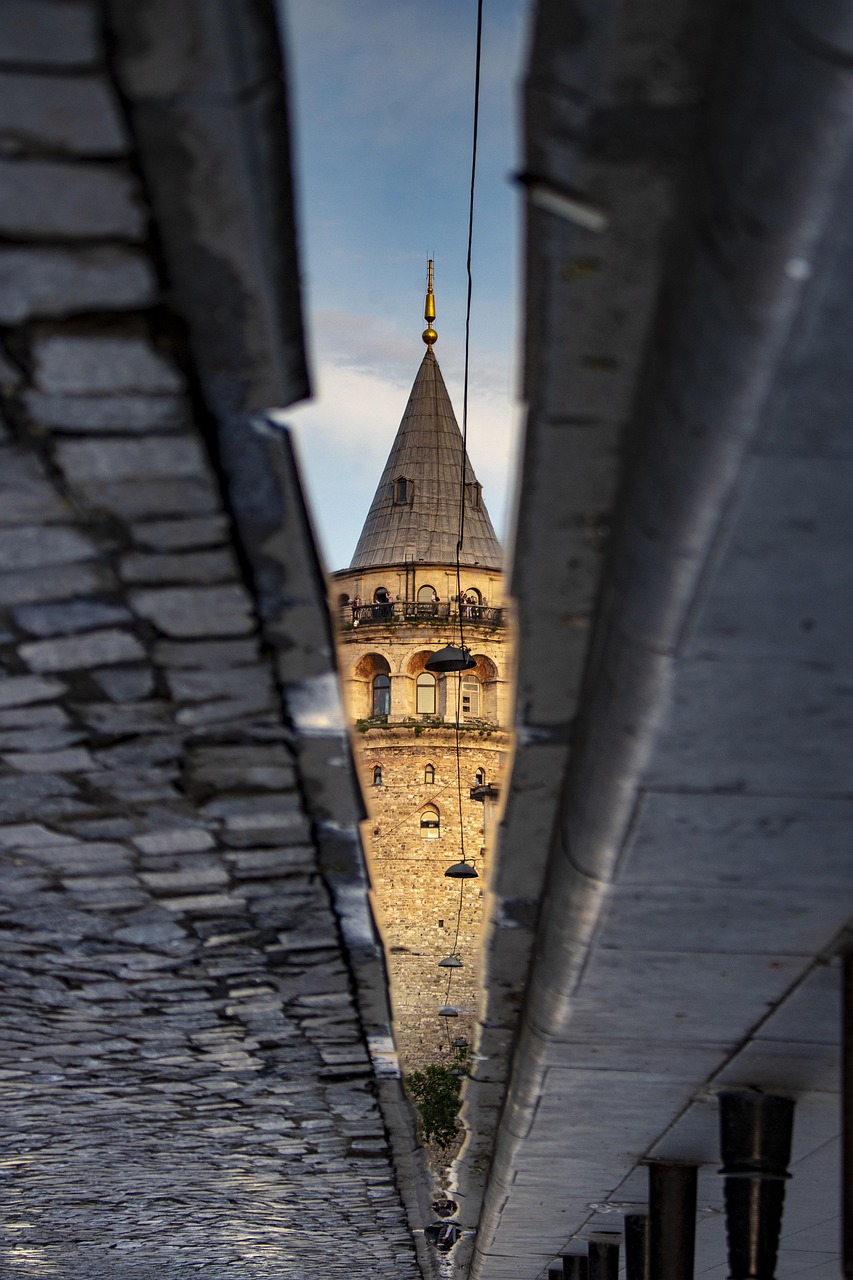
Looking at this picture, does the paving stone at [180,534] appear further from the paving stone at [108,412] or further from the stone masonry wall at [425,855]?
the stone masonry wall at [425,855]

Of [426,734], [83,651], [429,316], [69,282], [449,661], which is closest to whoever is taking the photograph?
[69,282]

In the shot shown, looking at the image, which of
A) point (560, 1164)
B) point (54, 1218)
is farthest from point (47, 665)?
point (54, 1218)

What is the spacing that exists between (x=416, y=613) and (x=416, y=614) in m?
0.03

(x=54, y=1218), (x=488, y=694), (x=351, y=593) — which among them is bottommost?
(x=54, y=1218)

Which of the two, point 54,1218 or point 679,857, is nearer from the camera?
point 679,857

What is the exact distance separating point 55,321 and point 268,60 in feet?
1.80

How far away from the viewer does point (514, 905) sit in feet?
11.9

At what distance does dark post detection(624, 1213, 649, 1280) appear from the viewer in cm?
596

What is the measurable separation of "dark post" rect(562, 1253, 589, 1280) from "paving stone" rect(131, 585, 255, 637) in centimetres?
606

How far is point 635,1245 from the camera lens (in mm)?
6199

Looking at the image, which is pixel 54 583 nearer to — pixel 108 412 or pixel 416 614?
pixel 108 412

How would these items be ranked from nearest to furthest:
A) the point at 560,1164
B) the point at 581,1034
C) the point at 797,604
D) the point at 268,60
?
the point at 268,60
the point at 797,604
the point at 581,1034
the point at 560,1164

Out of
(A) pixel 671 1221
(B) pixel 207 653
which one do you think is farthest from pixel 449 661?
(B) pixel 207 653

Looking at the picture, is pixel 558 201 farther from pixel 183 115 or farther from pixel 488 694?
pixel 488 694
